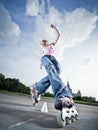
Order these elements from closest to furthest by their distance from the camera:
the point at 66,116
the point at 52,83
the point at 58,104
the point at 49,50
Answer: the point at 66,116 < the point at 58,104 < the point at 52,83 < the point at 49,50

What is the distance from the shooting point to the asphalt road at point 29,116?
1872 millimetres

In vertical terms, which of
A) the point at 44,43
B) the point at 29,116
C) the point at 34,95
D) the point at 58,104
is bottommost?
the point at 29,116

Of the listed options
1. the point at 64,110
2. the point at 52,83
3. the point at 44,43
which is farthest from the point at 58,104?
the point at 44,43

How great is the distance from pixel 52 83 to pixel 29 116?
44 cm

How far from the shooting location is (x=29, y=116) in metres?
2.16

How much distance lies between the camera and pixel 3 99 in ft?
8.66

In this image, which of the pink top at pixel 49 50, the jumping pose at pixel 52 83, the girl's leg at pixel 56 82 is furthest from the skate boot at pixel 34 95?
the pink top at pixel 49 50

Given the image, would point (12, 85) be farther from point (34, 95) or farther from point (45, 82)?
point (45, 82)

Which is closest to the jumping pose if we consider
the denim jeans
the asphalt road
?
the denim jeans

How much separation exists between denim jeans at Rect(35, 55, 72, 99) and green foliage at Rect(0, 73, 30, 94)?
190 mm

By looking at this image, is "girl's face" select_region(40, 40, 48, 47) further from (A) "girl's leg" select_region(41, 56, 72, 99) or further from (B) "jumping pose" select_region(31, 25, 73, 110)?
(A) "girl's leg" select_region(41, 56, 72, 99)

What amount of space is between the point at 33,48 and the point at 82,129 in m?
1.16

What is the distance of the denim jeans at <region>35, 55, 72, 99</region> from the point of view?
2.34 meters

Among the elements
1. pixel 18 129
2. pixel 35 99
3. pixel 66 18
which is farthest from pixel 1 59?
pixel 18 129
